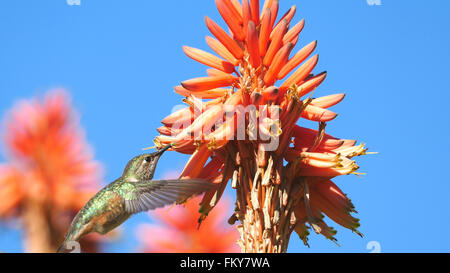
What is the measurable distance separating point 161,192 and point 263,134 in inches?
42.9

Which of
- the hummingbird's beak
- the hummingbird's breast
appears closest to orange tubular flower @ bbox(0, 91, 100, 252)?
the hummingbird's breast

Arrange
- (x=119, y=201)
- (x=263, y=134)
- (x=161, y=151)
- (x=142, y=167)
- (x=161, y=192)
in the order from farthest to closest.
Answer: (x=142, y=167)
(x=119, y=201)
(x=161, y=151)
(x=161, y=192)
(x=263, y=134)

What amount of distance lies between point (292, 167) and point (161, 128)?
1.30 m

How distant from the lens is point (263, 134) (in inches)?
225

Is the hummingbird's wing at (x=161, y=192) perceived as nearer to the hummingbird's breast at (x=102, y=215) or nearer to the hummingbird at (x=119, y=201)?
the hummingbird at (x=119, y=201)

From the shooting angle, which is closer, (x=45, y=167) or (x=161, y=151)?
(x=161, y=151)

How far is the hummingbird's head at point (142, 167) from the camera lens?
668 centimetres

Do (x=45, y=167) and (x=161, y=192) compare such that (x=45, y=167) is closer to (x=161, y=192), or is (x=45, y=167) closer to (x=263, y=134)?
(x=161, y=192)

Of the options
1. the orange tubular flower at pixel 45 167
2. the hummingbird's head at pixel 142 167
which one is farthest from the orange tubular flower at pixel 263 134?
the orange tubular flower at pixel 45 167

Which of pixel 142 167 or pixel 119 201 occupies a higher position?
pixel 142 167

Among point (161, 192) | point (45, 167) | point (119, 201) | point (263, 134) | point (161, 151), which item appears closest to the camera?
point (263, 134)

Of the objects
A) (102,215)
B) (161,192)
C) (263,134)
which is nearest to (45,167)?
Answer: (102,215)

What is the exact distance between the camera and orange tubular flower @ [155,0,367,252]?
18.7 feet
